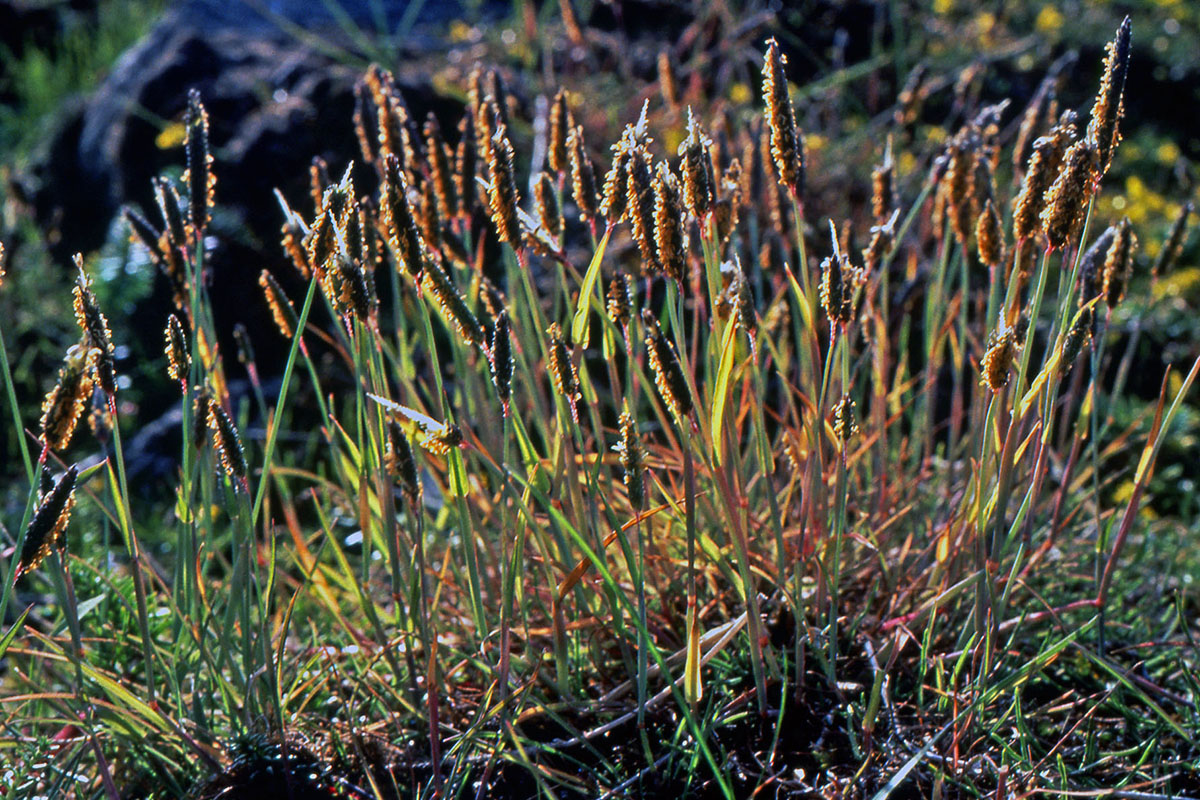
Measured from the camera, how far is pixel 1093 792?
3.29 feet

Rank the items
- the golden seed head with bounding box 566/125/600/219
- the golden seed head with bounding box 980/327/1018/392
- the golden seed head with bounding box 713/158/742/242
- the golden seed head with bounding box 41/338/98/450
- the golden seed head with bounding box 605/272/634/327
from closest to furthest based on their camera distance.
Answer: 1. the golden seed head with bounding box 41/338/98/450
2. the golden seed head with bounding box 980/327/1018/392
3. the golden seed head with bounding box 605/272/634/327
4. the golden seed head with bounding box 566/125/600/219
5. the golden seed head with bounding box 713/158/742/242

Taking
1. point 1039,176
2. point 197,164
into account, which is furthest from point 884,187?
point 197,164

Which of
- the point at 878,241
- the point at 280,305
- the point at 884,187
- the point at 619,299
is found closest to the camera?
the point at 619,299

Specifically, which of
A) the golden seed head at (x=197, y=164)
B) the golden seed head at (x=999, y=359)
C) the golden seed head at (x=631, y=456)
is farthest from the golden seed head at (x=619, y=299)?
the golden seed head at (x=197, y=164)

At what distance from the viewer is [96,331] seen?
0.88 meters

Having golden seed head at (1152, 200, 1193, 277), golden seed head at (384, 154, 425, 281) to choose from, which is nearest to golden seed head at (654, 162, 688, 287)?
golden seed head at (384, 154, 425, 281)

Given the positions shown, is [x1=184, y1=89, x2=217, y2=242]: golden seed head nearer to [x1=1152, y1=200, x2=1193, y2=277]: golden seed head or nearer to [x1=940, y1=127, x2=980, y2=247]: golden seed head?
[x1=940, y1=127, x2=980, y2=247]: golden seed head

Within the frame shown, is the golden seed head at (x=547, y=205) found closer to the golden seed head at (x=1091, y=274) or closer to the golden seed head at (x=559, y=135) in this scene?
the golden seed head at (x=559, y=135)

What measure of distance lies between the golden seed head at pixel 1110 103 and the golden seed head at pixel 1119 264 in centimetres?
29

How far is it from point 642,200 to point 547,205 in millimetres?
260

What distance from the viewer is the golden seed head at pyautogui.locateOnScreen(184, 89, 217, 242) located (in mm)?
1101

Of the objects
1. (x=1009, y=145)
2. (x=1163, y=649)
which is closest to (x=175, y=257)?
(x=1163, y=649)

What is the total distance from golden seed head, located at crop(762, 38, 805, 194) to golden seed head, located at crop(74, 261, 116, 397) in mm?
661

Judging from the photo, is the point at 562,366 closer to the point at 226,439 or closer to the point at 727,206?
the point at 226,439
